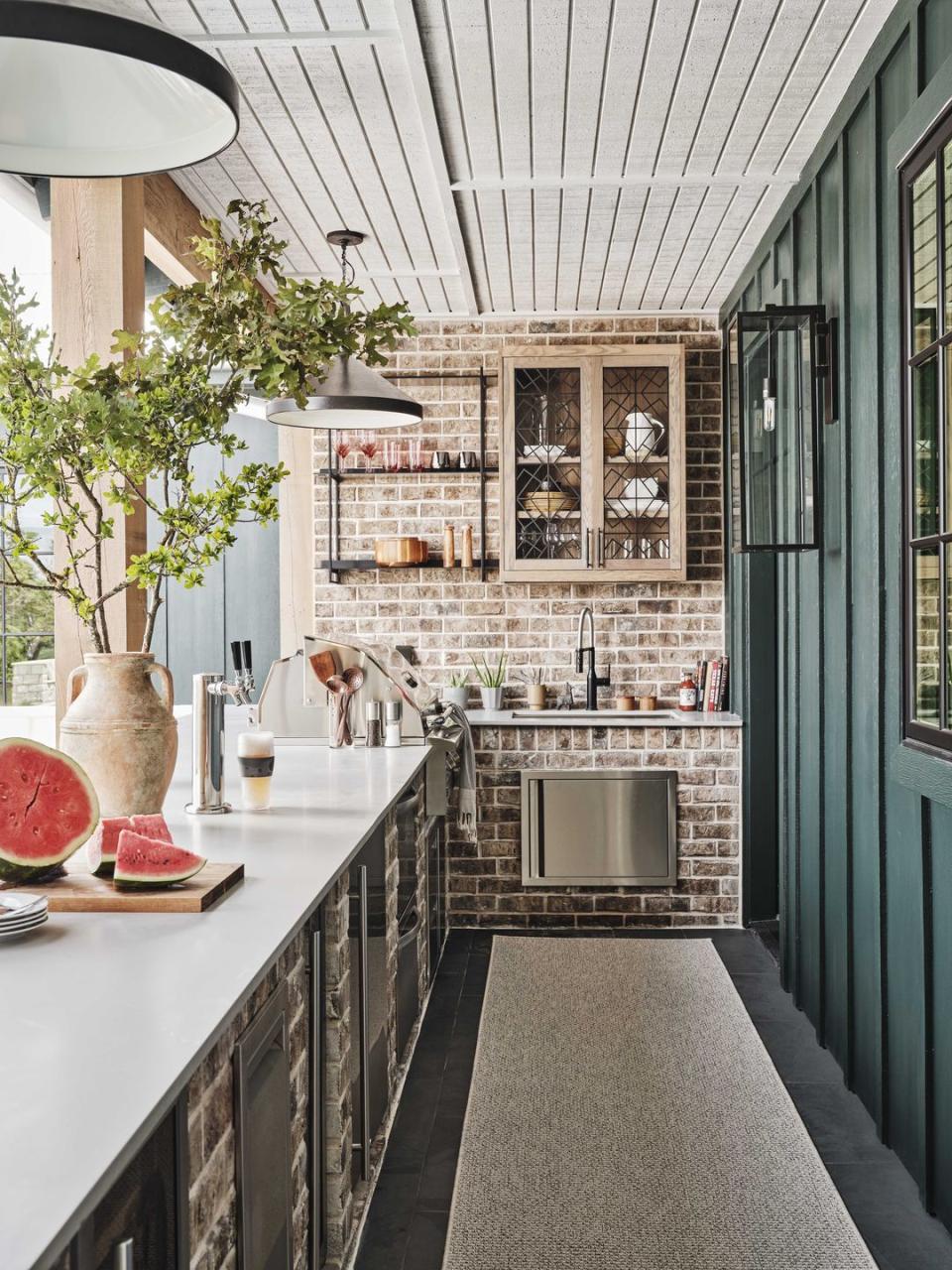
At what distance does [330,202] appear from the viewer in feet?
13.8

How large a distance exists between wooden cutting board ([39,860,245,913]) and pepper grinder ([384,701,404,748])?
79.3 inches

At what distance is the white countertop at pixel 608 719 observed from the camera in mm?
5176

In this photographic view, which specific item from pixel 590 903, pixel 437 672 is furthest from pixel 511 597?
pixel 590 903

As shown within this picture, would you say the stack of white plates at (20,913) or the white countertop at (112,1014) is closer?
the white countertop at (112,1014)

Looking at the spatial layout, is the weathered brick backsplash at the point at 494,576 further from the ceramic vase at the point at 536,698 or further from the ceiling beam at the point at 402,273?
the ceiling beam at the point at 402,273

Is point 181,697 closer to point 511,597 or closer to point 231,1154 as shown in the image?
point 511,597

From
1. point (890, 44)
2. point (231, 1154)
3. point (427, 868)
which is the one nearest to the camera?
point (231, 1154)

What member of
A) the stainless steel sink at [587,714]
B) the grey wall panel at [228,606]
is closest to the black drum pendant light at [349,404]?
the stainless steel sink at [587,714]

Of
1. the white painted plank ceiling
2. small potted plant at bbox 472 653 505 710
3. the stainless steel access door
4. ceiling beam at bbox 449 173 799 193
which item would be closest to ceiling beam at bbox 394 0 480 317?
the white painted plank ceiling

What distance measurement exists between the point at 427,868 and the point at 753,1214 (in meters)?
1.71

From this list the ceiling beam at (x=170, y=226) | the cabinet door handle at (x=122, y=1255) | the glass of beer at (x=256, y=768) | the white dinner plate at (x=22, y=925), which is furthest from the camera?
the ceiling beam at (x=170, y=226)

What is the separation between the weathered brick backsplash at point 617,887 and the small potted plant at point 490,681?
454 mm

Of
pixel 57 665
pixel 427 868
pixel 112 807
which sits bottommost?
pixel 427 868

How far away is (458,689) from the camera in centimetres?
568
